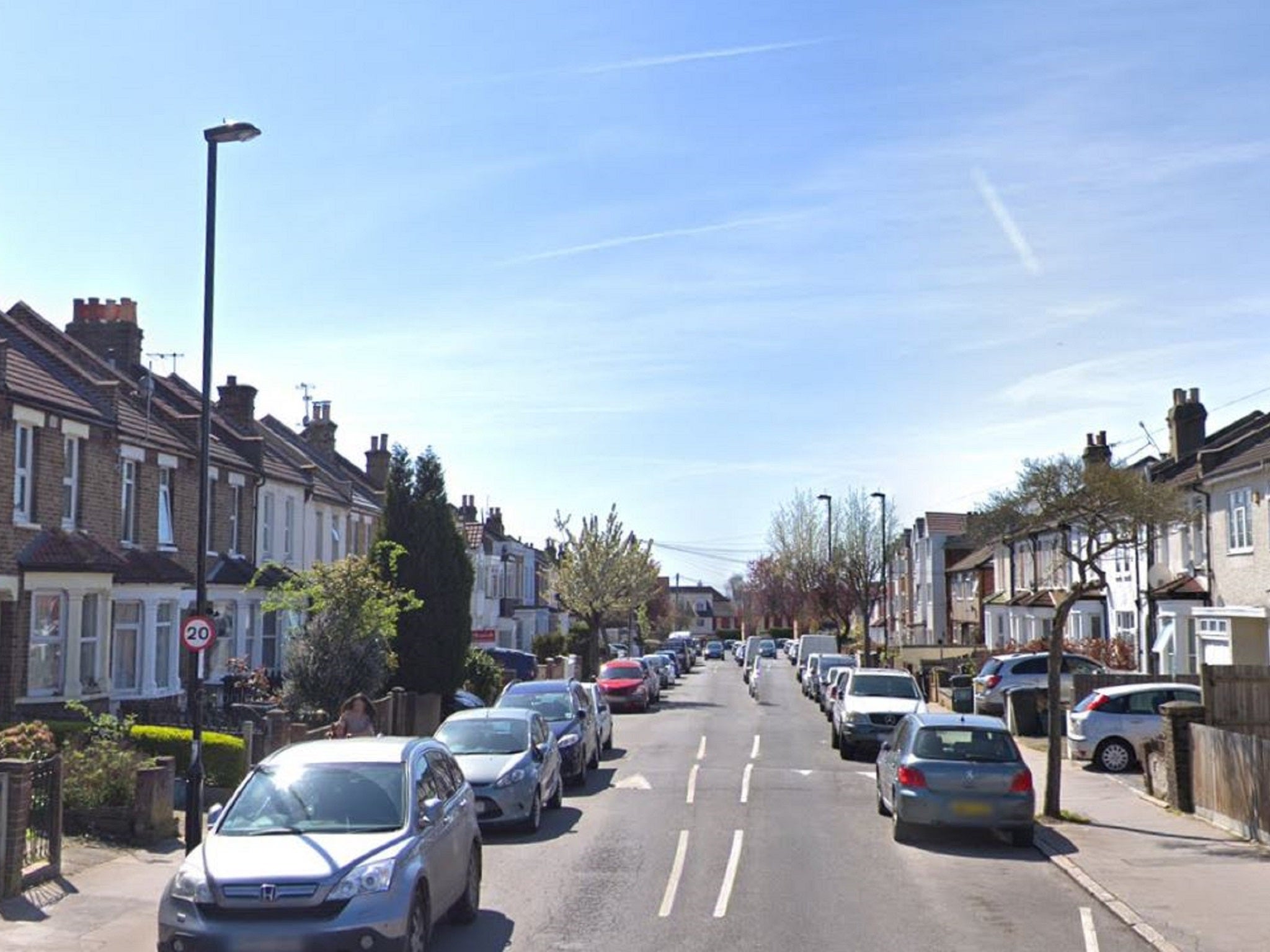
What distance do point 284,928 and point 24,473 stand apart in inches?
683

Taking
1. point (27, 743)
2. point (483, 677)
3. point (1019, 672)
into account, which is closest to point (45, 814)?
point (27, 743)

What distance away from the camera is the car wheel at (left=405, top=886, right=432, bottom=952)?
928 centimetres

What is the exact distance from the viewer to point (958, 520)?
79.3m

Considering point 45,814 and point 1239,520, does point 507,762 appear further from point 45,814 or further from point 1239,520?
point 1239,520

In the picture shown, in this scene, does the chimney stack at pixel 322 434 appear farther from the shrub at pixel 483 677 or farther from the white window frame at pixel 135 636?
the white window frame at pixel 135 636

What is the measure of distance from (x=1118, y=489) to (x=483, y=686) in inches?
882

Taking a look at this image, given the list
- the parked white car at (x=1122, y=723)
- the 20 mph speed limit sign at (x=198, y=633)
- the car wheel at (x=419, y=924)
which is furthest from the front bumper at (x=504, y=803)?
the parked white car at (x=1122, y=723)

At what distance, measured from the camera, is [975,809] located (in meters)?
15.6

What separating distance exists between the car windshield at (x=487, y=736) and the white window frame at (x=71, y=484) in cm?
1104

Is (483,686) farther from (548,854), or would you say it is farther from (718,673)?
(718,673)

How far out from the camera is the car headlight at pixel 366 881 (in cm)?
900

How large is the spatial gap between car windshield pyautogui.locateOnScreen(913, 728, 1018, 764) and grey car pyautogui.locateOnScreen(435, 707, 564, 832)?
15.6ft

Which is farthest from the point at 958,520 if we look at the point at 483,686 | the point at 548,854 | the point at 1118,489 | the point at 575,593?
the point at 548,854

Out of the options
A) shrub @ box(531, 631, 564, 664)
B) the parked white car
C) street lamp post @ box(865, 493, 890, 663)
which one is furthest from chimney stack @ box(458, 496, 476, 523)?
the parked white car
